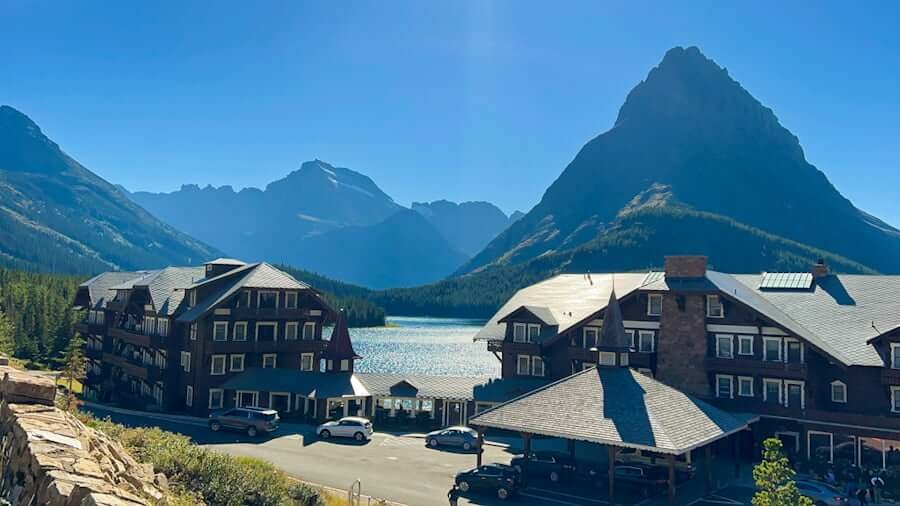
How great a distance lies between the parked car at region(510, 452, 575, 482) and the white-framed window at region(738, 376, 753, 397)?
1586 cm

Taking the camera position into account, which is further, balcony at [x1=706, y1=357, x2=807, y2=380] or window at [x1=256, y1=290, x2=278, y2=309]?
window at [x1=256, y1=290, x2=278, y2=309]

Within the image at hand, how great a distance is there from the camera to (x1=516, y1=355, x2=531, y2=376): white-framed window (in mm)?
62469

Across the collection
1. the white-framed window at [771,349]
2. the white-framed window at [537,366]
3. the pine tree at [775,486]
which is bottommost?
the pine tree at [775,486]

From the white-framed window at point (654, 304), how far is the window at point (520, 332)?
37.7ft

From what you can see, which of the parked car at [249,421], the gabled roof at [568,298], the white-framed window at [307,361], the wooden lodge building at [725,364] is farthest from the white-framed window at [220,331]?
the wooden lodge building at [725,364]

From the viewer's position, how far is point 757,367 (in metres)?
49.9

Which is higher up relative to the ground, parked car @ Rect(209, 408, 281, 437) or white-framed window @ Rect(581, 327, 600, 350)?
white-framed window @ Rect(581, 327, 600, 350)

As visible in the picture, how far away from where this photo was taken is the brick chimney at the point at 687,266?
5431cm

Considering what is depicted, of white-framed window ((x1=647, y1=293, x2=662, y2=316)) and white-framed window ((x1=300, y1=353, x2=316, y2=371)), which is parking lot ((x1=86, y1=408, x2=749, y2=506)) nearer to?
white-framed window ((x1=300, y1=353, x2=316, y2=371))

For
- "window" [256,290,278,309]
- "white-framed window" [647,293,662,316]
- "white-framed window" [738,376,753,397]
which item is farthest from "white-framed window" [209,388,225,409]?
"white-framed window" [738,376,753,397]

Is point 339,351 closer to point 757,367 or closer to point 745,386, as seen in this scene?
point 745,386

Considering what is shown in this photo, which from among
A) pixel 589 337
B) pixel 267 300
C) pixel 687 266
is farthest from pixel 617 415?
pixel 267 300

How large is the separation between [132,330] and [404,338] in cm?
10939

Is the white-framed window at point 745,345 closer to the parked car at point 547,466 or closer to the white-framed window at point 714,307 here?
→ the white-framed window at point 714,307
